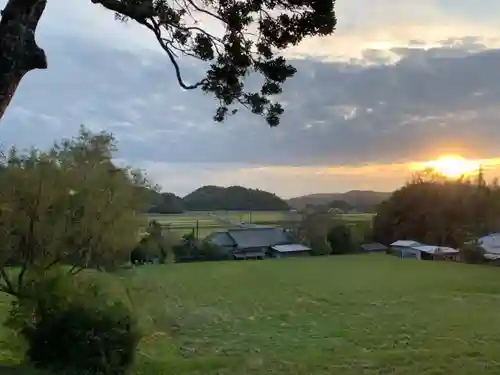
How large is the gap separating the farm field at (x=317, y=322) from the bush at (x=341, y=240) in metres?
11.8

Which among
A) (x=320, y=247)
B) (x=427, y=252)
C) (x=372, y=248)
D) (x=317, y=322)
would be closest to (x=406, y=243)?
(x=427, y=252)

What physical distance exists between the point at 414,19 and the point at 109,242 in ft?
18.9

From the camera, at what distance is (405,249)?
1596 inches

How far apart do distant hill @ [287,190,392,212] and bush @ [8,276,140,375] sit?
95.7 feet

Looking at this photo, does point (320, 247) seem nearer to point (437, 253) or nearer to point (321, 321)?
point (437, 253)

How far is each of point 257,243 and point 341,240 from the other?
20.6 ft

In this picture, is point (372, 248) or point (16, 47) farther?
point (372, 248)

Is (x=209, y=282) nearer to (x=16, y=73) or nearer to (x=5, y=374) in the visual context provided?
(x=5, y=374)

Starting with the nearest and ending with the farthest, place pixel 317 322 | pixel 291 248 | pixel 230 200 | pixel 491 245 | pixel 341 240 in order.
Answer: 1. pixel 317 322
2. pixel 491 245
3. pixel 230 200
4. pixel 341 240
5. pixel 291 248

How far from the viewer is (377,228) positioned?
147ft

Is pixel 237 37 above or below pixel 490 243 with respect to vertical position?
above

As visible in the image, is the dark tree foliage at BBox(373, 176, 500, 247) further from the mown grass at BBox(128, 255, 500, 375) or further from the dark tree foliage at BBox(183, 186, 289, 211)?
the mown grass at BBox(128, 255, 500, 375)

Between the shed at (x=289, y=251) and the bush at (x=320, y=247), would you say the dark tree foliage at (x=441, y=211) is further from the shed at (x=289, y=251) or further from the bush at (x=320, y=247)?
the shed at (x=289, y=251)

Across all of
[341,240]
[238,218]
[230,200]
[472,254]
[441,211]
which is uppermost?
[230,200]
